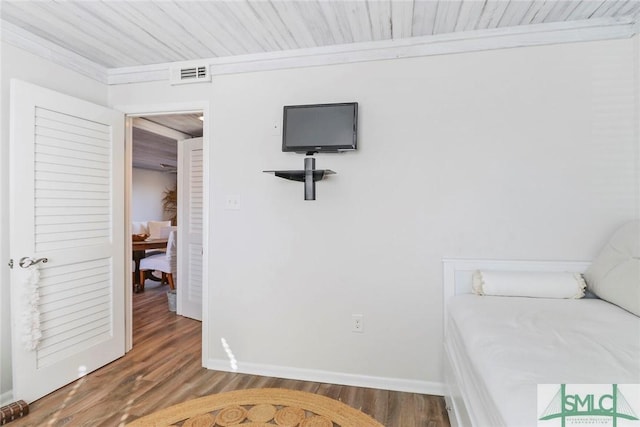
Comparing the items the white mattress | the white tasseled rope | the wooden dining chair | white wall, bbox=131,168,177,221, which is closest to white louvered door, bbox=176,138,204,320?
the wooden dining chair

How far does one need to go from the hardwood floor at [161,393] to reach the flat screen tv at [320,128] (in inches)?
66.3

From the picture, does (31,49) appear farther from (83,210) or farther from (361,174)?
(361,174)

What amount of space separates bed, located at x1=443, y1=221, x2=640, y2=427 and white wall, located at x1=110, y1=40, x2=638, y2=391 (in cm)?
22

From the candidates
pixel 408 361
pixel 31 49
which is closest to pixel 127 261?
pixel 31 49

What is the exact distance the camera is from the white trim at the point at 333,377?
232cm

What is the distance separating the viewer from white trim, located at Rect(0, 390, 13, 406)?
212 centimetres

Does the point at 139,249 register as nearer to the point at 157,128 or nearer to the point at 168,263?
the point at 168,263

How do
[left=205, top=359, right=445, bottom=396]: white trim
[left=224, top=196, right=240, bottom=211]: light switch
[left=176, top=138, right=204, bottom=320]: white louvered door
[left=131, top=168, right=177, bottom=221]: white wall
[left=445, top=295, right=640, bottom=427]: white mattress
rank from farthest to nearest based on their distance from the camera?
[left=131, top=168, right=177, bottom=221]: white wall → [left=176, top=138, right=204, bottom=320]: white louvered door → [left=224, top=196, right=240, bottom=211]: light switch → [left=205, top=359, right=445, bottom=396]: white trim → [left=445, top=295, right=640, bottom=427]: white mattress

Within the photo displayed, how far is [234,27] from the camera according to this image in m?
2.19

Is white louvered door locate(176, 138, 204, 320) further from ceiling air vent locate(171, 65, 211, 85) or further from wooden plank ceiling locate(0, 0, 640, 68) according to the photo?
wooden plank ceiling locate(0, 0, 640, 68)

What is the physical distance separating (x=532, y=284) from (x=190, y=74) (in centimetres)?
282

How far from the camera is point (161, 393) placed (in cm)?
229

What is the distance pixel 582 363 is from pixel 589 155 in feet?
5.04

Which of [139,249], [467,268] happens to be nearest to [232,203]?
[467,268]
